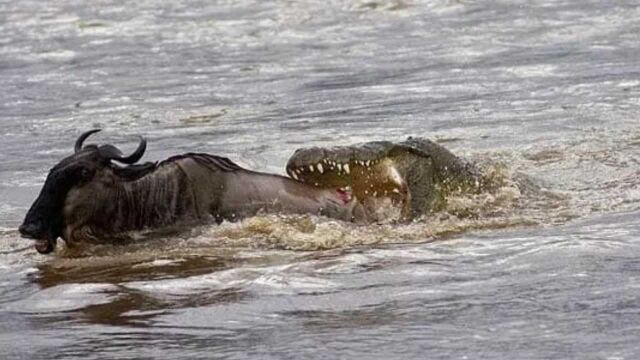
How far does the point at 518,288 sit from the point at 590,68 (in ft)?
27.2

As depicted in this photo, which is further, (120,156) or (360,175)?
(360,175)

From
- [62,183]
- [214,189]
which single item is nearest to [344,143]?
[214,189]

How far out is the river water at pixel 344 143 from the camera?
603 centimetres

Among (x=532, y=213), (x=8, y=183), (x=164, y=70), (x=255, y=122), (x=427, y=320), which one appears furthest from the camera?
(x=164, y=70)

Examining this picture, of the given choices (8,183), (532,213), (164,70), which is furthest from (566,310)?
(164,70)

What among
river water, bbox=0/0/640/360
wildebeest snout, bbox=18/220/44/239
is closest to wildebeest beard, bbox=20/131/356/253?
wildebeest snout, bbox=18/220/44/239

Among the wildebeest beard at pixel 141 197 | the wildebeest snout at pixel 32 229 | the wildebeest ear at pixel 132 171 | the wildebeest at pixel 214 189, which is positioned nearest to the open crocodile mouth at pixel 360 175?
the wildebeest at pixel 214 189

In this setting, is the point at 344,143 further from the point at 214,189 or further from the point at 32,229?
the point at 32,229

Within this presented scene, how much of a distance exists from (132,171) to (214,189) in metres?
0.39

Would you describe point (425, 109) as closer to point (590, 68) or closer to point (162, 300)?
point (590, 68)

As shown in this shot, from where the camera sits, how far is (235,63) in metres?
16.8

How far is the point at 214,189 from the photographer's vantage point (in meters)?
8.12

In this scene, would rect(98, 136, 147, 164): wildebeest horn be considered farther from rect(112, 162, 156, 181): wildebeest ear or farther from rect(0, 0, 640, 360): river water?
rect(0, 0, 640, 360): river water

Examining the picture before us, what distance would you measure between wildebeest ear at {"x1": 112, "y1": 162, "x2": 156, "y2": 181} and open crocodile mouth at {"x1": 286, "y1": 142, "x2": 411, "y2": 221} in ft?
2.58
